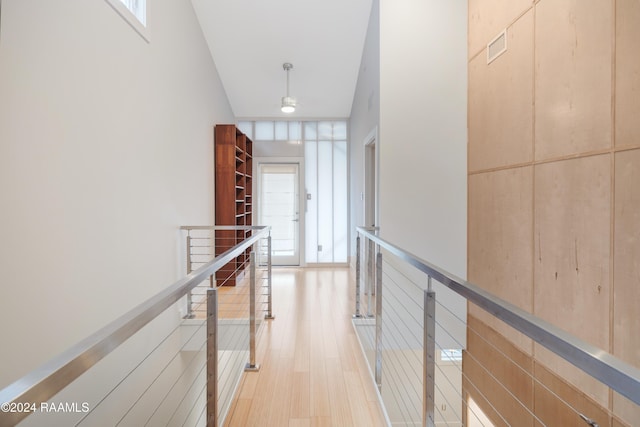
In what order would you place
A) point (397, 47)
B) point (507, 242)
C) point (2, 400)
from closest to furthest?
point (2, 400), point (507, 242), point (397, 47)

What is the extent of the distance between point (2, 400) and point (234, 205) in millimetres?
4464

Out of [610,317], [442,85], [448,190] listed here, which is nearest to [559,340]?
[610,317]

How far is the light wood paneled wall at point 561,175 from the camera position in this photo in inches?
70.6

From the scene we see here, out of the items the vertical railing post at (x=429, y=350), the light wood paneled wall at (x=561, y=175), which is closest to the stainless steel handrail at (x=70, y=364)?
the vertical railing post at (x=429, y=350)

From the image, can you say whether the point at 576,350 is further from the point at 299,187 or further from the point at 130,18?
the point at 299,187

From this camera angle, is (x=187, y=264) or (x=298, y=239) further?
(x=298, y=239)

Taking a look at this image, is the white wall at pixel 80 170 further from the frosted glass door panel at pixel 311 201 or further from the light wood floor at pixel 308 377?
the frosted glass door panel at pixel 311 201

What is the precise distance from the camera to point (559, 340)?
71 centimetres

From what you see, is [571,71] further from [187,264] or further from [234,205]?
[234,205]

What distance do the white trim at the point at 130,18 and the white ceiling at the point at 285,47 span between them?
1.41 meters

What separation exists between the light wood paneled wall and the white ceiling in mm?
1575

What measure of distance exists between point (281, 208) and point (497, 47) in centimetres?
438

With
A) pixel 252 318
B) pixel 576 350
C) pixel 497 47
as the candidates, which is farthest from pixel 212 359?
pixel 497 47

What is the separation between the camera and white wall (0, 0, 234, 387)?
157 cm
